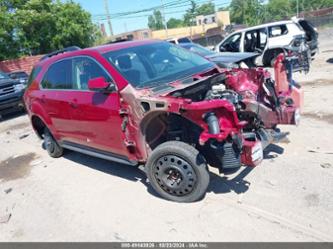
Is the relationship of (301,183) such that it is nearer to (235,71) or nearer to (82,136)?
(235,71)

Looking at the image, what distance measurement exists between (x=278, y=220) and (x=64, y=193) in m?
2.95

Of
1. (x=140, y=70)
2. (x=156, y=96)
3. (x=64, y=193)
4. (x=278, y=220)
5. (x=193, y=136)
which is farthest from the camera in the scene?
(x=64, y=193)

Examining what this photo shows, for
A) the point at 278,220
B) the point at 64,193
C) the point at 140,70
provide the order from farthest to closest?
the point at 64,193 < the point at 140,70 < the point at 278,220

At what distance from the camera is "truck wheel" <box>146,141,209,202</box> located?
144 inches

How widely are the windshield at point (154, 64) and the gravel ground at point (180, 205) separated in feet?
4.73

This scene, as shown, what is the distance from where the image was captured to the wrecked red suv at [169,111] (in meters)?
3.53

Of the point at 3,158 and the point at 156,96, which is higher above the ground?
the point at 156,96

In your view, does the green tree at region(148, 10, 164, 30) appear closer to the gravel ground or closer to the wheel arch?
the wheel arch

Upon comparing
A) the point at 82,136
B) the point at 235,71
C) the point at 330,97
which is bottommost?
the point at 330,97

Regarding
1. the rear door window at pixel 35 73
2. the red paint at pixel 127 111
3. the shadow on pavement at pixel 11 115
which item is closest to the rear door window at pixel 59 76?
the red paint at pixel 127 111

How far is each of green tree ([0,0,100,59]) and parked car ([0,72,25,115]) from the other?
15316 mm

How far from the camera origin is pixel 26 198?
481 centimetres

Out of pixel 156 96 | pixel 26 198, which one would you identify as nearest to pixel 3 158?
pixel 26 198

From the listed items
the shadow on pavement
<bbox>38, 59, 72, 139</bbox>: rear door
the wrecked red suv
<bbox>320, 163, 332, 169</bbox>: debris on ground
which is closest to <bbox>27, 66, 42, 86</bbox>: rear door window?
<bbox>38, 59, 72, 139</bbox>: rear door
